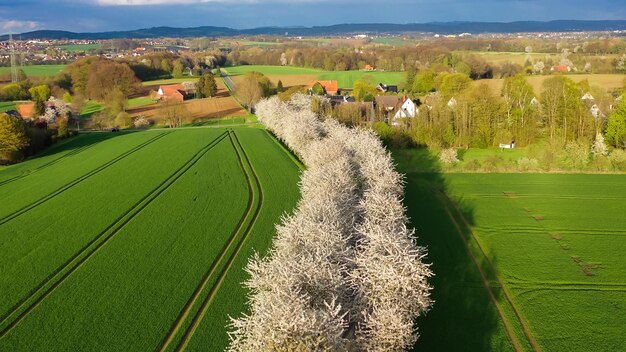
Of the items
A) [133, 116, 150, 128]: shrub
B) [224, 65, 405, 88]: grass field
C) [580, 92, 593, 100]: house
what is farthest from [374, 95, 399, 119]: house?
[133, 116, 150, 128]: shrub

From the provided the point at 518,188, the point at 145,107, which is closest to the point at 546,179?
the point at 518,188

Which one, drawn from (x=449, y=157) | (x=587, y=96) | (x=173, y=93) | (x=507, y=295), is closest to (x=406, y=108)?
(x=449, y=157)

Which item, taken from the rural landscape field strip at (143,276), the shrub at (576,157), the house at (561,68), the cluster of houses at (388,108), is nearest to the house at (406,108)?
the cluster of houses at (388,108)

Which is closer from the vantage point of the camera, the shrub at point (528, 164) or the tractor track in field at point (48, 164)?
the tractor track in field at point (48, 164)

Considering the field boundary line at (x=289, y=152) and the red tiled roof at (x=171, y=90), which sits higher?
the red tiled roof at (x=171, y=90)

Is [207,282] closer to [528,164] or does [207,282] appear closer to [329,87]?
[528,164]

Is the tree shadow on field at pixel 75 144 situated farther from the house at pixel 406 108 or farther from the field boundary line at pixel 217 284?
the house at pixel 406 108

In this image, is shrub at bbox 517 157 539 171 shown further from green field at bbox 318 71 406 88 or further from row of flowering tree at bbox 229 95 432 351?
green field at bbox 318 71 406 88
